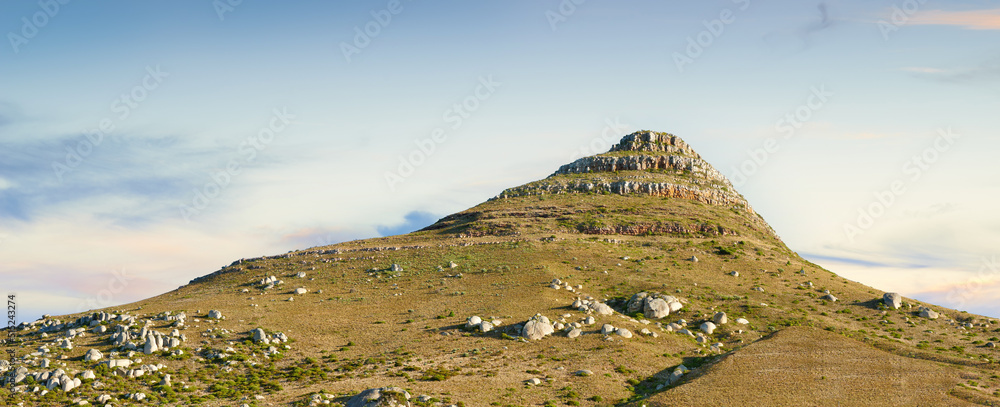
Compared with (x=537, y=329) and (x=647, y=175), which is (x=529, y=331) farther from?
(x=647, y=175)

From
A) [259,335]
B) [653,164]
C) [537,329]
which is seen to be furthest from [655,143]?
[259,335]

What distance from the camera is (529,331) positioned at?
85.6 m

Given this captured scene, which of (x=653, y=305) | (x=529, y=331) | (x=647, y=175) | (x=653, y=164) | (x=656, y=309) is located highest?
(x=653, y=164)

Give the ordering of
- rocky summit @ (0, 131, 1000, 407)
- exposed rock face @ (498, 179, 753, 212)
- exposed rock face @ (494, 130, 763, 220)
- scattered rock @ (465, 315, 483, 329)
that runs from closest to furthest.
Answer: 1. rocky summit @ (0, 131, 1000, 407)
2. scattered rock @ (465, 315, 483, 329)
3. exposed rock face @ (498, 179, 753, 212)
4. exposed rock face @ (494, 130, 763, 220)

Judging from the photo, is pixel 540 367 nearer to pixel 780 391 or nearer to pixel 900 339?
pixel 780 391

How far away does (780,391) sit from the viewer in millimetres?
65562

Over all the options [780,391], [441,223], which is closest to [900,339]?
[780,391]

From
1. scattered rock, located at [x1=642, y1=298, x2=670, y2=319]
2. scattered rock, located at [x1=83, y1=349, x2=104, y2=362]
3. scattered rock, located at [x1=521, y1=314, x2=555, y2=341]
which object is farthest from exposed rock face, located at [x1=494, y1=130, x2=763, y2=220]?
scattered rock, located at [x1=83, y1=349, x2=104, y2=362]

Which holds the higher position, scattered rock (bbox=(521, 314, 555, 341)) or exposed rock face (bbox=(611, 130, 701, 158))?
exposed rock face (bbox=(611, 130, 701, 158))

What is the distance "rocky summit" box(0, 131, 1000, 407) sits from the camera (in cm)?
6775

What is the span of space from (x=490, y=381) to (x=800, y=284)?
228ft

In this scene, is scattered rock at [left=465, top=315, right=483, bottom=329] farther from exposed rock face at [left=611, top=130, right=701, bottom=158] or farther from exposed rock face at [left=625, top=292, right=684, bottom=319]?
exposed rock face at [left=611, top=130, right=701, bottom=158]

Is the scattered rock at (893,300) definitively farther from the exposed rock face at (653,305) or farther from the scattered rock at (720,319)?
the exposed rock face at (653,305)

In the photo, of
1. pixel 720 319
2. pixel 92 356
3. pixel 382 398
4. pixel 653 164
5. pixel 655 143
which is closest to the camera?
pixel 382 398
